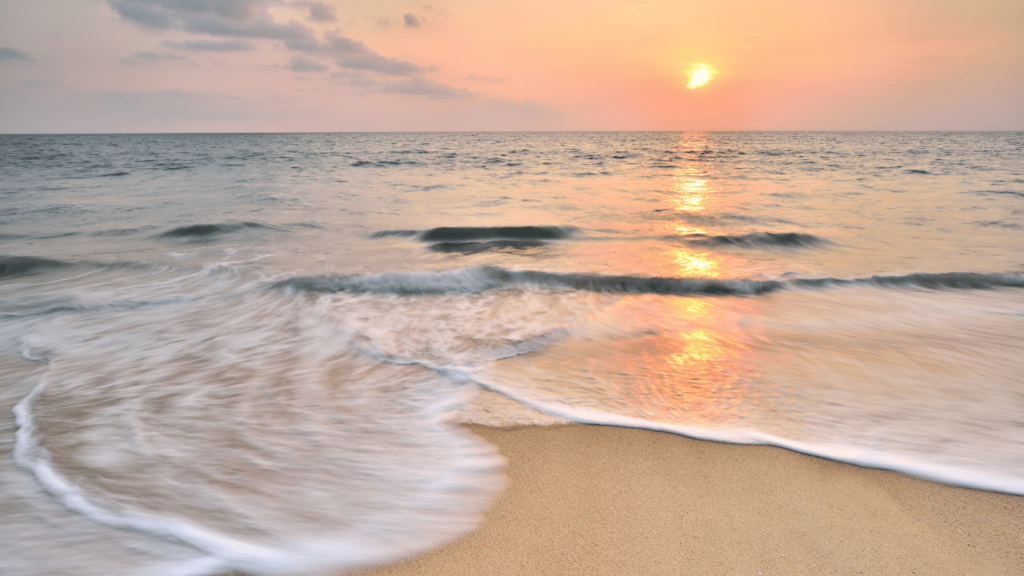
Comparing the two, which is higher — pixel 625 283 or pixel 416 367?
pixel 625 283

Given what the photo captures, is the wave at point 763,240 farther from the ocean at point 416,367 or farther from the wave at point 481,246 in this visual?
the wave at point 481,246

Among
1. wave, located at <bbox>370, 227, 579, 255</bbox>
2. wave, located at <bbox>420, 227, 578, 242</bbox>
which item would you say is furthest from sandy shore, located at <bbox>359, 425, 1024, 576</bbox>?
wave, located at <bbox>420, 227, 578, 242</bbox>

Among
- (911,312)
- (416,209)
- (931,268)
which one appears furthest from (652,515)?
(416,209)

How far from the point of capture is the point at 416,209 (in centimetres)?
1166

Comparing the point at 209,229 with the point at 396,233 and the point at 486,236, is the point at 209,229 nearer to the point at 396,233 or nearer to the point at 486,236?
the point at 396,233

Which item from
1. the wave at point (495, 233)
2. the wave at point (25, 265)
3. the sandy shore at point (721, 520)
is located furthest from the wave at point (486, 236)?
the sandy shore at point (721, 520)

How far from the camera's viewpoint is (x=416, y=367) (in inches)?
133

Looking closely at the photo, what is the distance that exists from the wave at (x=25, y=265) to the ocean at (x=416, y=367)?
0.04 m

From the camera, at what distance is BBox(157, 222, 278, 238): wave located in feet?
29.3

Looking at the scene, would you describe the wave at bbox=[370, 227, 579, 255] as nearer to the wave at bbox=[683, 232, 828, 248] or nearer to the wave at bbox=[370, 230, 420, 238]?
the wave at bbox=[370, 230, 420, 238]

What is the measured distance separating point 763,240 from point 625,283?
12.6 feet

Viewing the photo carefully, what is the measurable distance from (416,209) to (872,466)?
34.7 feet

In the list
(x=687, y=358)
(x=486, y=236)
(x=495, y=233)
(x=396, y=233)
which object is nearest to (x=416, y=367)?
(x=687, y=358)

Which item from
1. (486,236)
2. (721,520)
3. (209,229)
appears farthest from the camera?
(209,229)
